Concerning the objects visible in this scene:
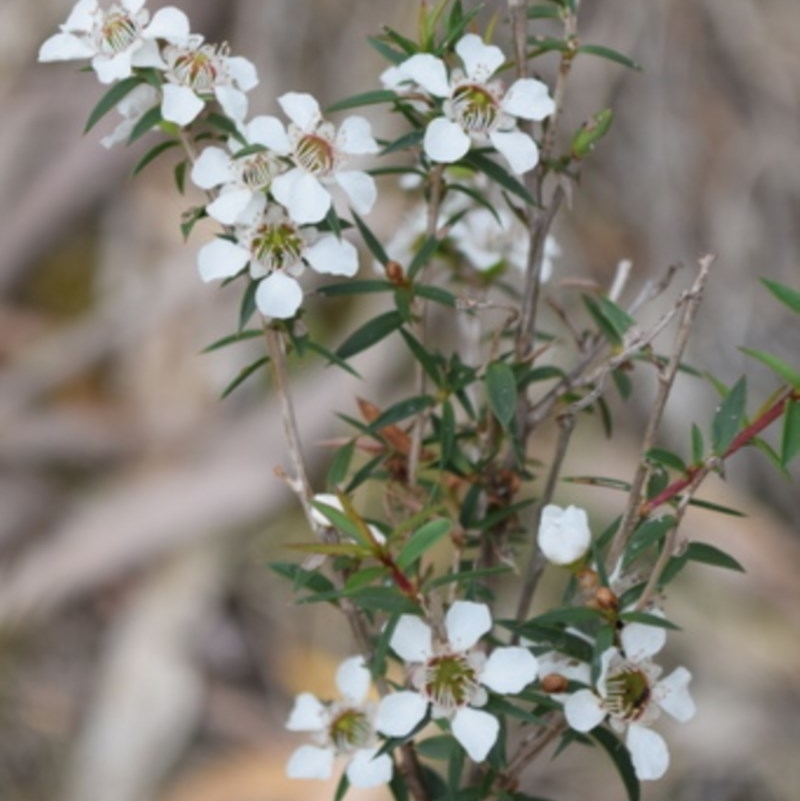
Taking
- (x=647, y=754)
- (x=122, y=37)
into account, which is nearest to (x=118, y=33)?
(x=122, y=37)

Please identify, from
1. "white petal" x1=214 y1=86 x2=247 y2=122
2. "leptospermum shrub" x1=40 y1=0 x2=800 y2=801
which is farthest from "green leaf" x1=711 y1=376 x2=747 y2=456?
"white petal" x1=214 y1=86 x2=247 y2=122

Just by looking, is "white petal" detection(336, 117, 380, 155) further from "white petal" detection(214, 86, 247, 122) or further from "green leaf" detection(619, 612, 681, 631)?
"green leaf" detection(619, 612, 681, 631)

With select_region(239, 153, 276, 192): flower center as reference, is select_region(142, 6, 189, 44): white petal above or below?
above

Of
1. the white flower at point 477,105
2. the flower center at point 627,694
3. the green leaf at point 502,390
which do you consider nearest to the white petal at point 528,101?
the white flower at point 477,105

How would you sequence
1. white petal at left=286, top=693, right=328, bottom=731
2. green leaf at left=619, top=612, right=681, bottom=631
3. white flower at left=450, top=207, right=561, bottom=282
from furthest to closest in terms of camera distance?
white flower at left=450, top=207, right=561, bottom=282, white petal at left=286, top=693, right=328, bottom=731, green leaf at left=619, top=612, right=681, bottom=631

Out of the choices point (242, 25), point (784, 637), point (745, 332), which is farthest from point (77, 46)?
point (242, 25)

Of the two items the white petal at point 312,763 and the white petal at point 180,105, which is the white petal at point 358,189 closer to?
the white petal at point 180,105
